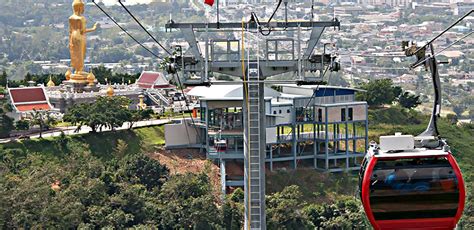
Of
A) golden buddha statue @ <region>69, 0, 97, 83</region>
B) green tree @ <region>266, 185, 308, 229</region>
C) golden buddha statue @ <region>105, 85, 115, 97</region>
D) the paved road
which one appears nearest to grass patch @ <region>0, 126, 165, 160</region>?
the paved road

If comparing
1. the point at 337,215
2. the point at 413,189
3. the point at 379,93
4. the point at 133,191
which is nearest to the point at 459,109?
the point at 379,93

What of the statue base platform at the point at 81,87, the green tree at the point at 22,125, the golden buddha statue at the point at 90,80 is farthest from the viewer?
the golden buddha statue at the point at 90,80

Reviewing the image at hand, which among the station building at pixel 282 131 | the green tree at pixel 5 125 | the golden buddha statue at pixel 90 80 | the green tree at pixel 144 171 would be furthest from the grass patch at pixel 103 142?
the golden buddha statue at pixel 90 80

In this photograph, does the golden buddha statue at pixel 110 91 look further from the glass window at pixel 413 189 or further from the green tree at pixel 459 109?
the green tree at pixel 459 109

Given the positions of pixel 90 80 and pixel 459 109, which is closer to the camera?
pixel 90 80

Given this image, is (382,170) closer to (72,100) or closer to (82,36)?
(72,100)

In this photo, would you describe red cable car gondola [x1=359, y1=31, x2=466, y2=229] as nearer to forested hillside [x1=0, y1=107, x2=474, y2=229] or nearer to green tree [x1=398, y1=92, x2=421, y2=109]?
forested hillside [x1=0, y1=107, x2=474, y2=229]

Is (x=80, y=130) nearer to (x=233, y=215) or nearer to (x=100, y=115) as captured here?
(x=100, y=115)
